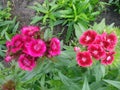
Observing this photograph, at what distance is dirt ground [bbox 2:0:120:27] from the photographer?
3.74m

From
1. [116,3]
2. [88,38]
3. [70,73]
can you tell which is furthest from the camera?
[116,3]

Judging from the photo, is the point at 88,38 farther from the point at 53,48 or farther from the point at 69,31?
the point at 69,31

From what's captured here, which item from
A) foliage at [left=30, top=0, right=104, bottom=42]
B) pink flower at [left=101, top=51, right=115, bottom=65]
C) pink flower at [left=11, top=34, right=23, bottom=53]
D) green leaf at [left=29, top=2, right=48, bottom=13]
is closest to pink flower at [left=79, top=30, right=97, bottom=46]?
pink flower at [left=101, top=51, right=115, bottom=65]

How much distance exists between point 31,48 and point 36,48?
29mm

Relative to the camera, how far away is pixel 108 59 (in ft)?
6.31

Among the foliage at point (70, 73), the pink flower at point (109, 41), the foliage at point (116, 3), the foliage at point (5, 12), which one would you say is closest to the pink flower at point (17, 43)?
the foliage at point (70, 73)

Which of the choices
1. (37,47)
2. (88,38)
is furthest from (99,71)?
(37,47)

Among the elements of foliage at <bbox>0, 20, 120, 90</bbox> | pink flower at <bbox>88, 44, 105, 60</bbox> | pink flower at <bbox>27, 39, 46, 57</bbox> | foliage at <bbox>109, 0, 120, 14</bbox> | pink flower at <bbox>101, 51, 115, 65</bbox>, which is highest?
foliage at <bbox>109, 0, 120, 14</bbox>

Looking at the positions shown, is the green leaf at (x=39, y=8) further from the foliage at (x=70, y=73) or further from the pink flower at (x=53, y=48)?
the pink flower at (x=53, y=48)

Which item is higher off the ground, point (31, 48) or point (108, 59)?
point (31, 48)

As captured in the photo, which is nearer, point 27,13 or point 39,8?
point 39,8

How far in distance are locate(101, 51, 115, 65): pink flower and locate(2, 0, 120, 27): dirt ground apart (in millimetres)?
1914

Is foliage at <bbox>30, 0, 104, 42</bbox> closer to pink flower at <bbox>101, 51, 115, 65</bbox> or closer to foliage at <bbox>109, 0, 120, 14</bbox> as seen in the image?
foliage at <bbox>109, 0, 120, 14</bbox>

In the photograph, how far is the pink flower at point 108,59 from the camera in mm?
1917
